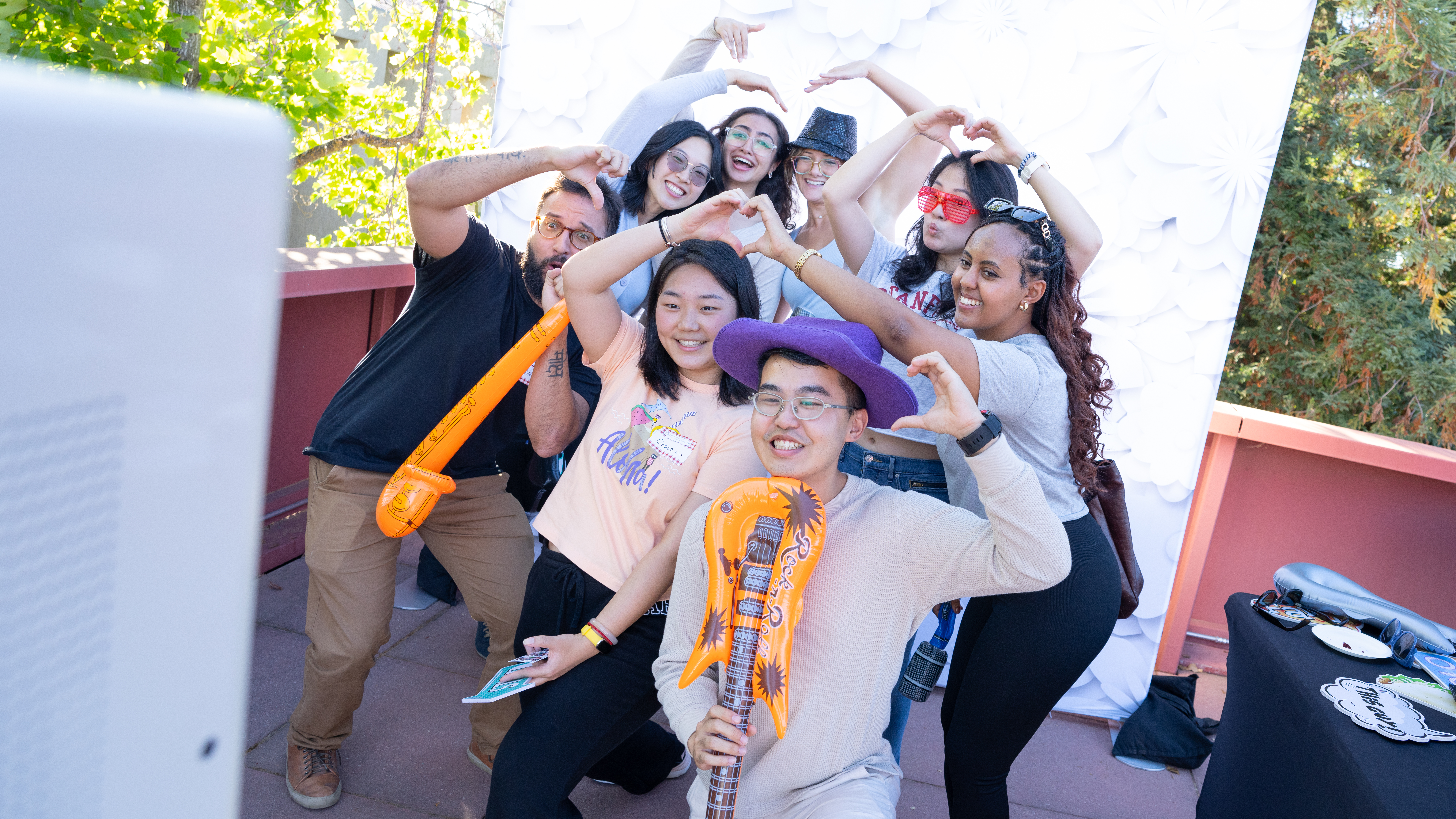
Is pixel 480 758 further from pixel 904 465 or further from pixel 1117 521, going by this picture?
pixel 1117 521

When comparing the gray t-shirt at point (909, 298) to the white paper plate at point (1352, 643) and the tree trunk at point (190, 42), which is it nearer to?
the white paper plate at point (1352, 643)

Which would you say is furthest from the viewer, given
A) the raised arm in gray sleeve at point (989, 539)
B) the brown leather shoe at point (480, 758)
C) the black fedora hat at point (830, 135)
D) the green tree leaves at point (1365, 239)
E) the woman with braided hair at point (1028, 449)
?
the green tree leaves at point (1365, 239)

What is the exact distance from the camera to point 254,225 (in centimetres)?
43

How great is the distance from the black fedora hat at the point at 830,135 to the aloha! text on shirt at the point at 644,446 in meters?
1.31

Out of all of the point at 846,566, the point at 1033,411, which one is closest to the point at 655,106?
the point at 1033,411

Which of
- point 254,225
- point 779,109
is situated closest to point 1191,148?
point 779,109

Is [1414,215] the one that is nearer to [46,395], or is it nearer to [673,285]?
[673,285]

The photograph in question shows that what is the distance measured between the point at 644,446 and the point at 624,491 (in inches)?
4.7

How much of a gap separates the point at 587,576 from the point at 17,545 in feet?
6.74

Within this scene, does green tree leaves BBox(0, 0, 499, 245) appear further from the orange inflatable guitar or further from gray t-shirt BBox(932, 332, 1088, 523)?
gray t-shirt BBox(932, 332, 1088, 523)

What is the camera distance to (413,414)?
265cm

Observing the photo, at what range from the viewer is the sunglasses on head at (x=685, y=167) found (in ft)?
10.2

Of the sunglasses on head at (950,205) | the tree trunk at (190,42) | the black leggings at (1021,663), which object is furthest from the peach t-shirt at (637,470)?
the tree trunk at (190,42)

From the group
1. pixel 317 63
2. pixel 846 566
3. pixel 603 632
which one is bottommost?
pixel 603 632
